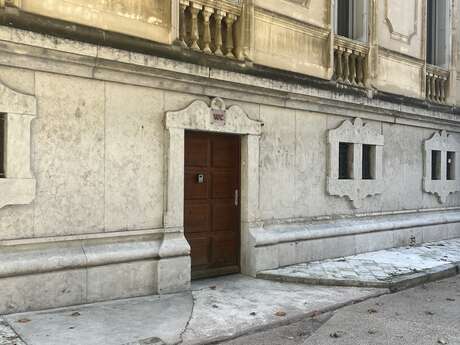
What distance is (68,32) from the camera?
591 cm

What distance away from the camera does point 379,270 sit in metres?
8.31

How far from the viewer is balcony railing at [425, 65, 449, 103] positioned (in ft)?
39.7

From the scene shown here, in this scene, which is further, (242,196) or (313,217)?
(313,217)

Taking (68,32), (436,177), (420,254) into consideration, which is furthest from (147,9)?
(436,177)

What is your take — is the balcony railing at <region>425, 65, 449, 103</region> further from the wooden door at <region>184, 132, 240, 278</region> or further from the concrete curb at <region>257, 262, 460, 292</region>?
the wooden door at <region>184, 132, 240, 278</region>

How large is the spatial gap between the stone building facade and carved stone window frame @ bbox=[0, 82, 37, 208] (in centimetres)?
2

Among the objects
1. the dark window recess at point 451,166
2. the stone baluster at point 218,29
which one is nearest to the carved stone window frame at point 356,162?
the stone baluster at point 218,29

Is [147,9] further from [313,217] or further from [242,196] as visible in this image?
[313,217]

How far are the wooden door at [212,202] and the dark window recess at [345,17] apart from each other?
4.32 meters

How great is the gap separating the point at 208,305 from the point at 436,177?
8421 millimetres

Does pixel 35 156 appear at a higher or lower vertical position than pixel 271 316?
higher

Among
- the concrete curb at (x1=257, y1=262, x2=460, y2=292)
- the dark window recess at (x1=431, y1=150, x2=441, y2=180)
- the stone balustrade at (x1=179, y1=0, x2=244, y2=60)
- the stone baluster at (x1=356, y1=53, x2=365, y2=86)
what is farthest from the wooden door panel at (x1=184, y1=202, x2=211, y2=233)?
the dark window recess at (x1=431, y1=150, x2=441, y2=180)

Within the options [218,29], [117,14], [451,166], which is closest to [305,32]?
[218,29]

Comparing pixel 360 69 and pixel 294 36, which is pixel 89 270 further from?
pixel 360 69
